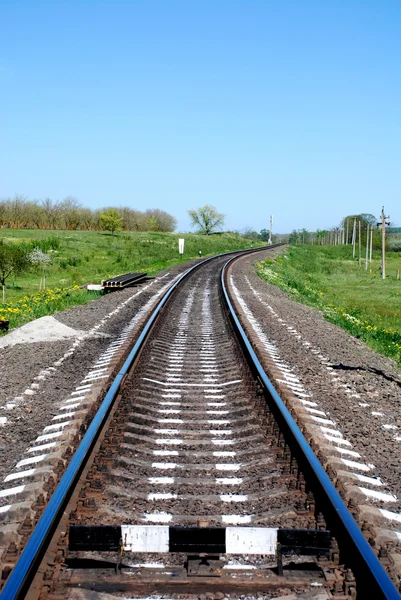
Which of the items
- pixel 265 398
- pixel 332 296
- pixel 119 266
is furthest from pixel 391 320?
pixel 119 266

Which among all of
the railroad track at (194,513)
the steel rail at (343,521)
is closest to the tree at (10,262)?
the railroad track at (194,513)

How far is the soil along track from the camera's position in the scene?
4.32 metres

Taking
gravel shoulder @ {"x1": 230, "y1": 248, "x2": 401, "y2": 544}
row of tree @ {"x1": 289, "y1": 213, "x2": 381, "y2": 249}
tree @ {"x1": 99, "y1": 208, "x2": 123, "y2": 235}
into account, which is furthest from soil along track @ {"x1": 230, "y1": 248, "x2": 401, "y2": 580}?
row of tree @ {"x1": 289, "y1": 213, "x2": 381, "y2": 249}

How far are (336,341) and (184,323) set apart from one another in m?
3.08

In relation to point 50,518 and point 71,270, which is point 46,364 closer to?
point 50,518

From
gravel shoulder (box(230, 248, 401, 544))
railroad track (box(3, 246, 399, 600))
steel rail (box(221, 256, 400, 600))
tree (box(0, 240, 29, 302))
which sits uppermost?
tree (box(0, 240, 29, 302))

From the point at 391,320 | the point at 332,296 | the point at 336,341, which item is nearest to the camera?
the point at 336,341

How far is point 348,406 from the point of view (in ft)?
24.3

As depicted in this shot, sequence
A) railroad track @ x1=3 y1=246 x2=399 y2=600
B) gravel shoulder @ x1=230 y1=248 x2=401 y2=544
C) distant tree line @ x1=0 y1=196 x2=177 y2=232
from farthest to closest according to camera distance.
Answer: distant tree line @ x1=0 y1=196 x2=177 y2=232 < gravel shoulder @ x1=230 y1=248 x2=401 y2=544 < railroad track @ x1=3 y1=246 x2=399 y2=600

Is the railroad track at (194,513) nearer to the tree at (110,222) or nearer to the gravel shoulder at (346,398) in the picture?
the gravel shoulder at (346,398)

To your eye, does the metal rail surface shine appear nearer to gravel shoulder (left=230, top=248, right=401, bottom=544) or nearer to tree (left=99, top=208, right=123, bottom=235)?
gravel shoulder (left=230, top=248, right=401, bottom=544)

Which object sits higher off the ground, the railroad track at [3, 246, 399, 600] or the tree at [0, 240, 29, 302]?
the tree at [0, 240, 29, 302]

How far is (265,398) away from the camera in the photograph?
22.5ft

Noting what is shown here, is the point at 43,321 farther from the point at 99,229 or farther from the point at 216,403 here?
the point at 99,229
